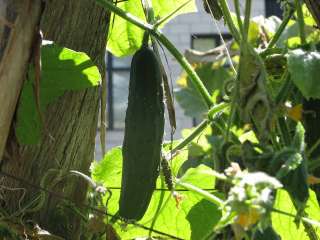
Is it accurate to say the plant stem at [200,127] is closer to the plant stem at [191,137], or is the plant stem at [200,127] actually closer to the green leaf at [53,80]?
the plant stem at [191,137]

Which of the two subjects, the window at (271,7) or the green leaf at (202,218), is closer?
the green leaf at (202,218)

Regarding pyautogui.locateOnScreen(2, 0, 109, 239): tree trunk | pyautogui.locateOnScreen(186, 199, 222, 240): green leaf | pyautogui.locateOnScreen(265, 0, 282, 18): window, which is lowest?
pyautogui.locateOnScreen(186, 199, 222, 240): green leaf

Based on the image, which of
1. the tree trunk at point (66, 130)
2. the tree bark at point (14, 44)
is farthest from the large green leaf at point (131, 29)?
the tree bark at point (14, 44)

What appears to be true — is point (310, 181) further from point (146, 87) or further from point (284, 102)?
point (146, 87)

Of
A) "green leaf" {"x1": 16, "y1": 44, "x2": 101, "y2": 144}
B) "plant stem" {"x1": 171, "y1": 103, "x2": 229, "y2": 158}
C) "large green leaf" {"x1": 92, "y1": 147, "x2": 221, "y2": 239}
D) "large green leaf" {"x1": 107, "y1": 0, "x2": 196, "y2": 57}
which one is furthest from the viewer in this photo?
"large green leaf" {"x1": 107, "y1": 0, "x2": 196, "y2": 57}

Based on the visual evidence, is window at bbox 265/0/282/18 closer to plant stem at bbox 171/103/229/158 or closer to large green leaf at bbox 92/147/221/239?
large green leaf at bbox 92/147/221/239

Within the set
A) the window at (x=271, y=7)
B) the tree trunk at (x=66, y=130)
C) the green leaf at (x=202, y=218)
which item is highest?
the window at (x=271, y=7)

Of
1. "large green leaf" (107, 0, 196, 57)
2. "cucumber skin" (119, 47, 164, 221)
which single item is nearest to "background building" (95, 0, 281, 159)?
"large green leaf" (107, 0, 196, 57)

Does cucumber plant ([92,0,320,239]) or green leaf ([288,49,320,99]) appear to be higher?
green leaf ([288,49,320,99])
